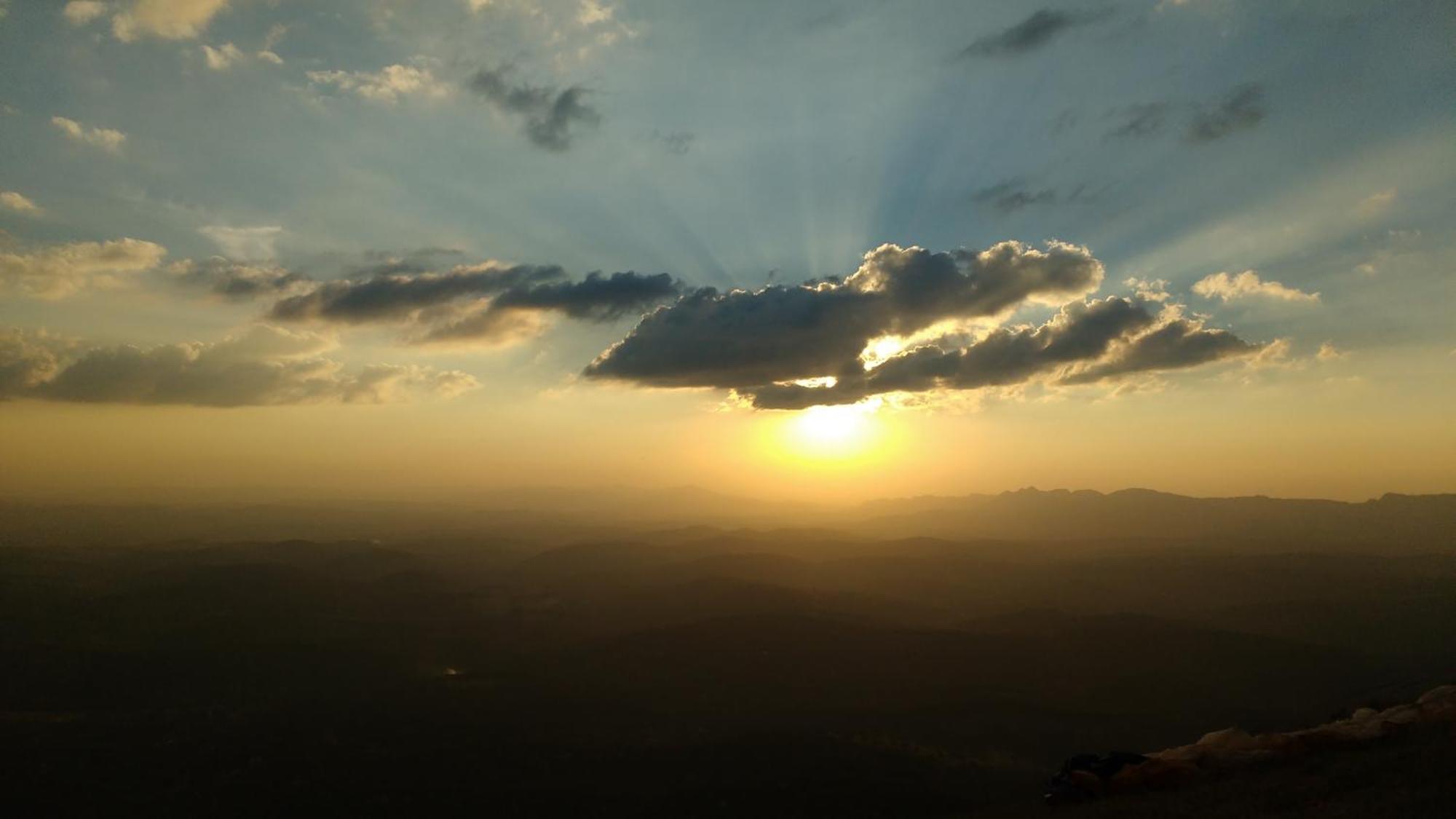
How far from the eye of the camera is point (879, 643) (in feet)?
419

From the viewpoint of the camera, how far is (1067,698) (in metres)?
101

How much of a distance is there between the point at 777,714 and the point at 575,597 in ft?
354

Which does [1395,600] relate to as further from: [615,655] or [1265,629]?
[615,655]

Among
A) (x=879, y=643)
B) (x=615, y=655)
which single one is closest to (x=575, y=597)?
(x=615, y=655)

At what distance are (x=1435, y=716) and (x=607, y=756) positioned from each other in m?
71.2

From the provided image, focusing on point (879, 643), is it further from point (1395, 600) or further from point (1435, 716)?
point (1395, 600)

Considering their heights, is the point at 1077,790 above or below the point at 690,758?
above

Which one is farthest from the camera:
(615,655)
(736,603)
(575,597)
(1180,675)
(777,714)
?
(575,597)

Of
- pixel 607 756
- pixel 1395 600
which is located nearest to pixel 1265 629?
pixel 1395 600

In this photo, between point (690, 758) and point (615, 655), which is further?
point (615, 655)

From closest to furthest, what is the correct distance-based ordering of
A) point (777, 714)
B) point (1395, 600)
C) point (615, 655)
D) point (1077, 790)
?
point (1077, 790) → point (777, 714) → point (615, 655) → point (1395, 600)

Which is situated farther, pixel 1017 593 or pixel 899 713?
pixel 1017 593

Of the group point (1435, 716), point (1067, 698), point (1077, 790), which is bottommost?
point (1067, 698)

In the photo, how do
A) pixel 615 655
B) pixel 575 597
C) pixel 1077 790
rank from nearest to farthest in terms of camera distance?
1. pixel 1077 790
2. pixel 615 655
3. pixel 575 597
